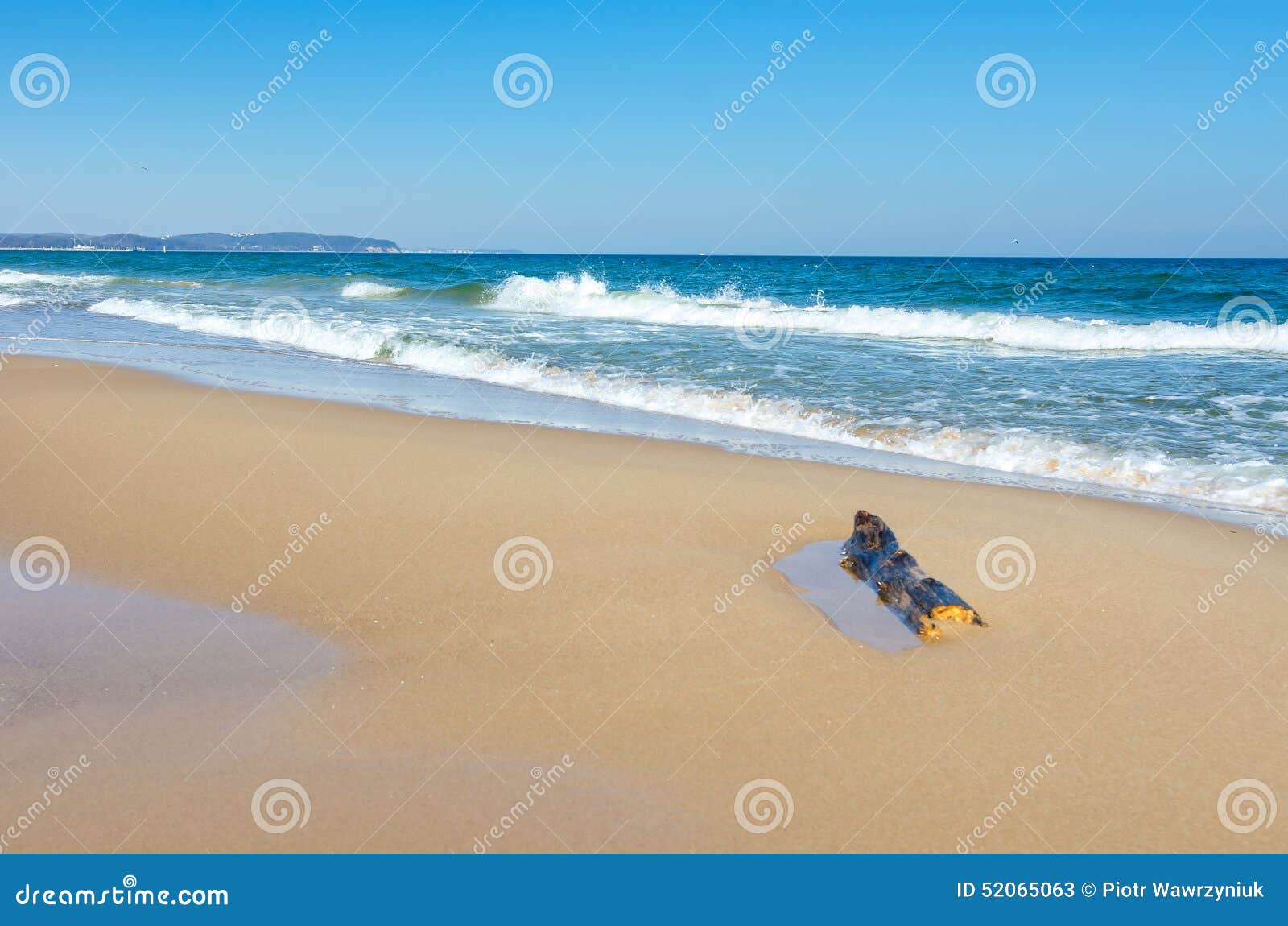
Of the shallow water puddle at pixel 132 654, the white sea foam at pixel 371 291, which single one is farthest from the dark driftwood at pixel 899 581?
the white sea foam at pixel 371 291

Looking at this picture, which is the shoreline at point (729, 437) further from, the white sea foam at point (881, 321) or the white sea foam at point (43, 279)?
the white sea foam at point (43, 279)

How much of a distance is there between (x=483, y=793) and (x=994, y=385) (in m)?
9.51

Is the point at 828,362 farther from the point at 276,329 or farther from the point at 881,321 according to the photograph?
the point at 276,329

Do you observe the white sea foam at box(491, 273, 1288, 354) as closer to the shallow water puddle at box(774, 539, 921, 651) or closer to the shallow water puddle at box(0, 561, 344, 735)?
the shallow water puddle at box(774, 539, 921, 651)

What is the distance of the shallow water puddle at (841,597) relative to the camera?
4.07 m

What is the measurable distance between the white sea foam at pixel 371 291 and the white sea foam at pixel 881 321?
4.30 m

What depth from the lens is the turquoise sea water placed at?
766 cm

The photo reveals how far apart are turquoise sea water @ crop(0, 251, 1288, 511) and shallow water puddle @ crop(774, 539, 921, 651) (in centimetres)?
238

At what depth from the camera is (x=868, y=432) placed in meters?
8.29

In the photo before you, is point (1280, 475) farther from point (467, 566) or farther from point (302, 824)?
point (302, 824)

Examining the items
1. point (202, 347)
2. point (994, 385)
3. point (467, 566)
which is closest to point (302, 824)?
point (467, 566)
